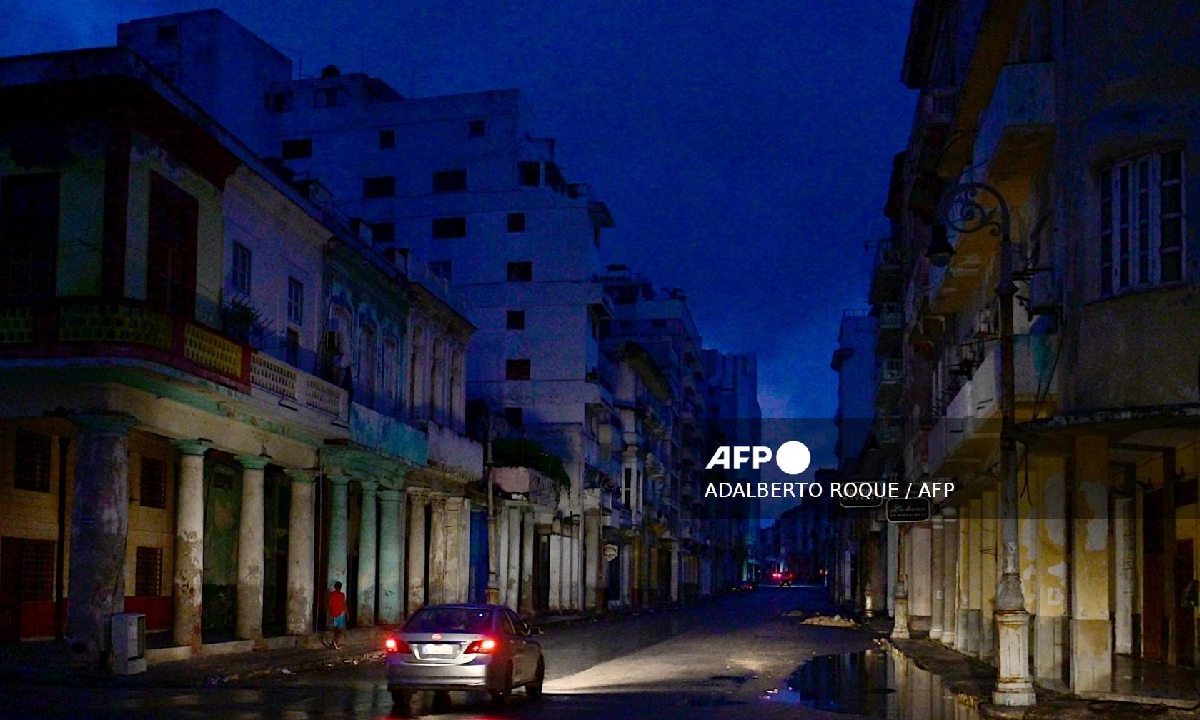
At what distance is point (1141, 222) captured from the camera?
1752 centimetres

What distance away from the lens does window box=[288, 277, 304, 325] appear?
103 ft

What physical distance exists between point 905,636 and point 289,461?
56.3ft

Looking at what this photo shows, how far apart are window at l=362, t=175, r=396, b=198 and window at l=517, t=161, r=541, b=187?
18.4 ft

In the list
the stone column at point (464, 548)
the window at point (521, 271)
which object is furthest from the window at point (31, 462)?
the window at point (521, 271)

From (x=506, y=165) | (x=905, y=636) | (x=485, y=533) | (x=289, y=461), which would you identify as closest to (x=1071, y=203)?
(x=289, y=461)

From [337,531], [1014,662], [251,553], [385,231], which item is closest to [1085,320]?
[1014,662]

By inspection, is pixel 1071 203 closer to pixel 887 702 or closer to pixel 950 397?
pixel 887 702

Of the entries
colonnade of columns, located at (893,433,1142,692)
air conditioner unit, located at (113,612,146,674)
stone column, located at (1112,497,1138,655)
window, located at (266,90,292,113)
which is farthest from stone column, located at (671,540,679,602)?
air conditioner unit, located at (113,612,146,674)

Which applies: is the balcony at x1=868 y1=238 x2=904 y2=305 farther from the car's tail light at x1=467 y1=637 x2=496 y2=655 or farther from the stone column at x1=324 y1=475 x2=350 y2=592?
the car's tail light at x1=467 y1=637 x2=496 y2=655

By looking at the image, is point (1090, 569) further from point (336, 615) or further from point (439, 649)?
point (336, 615)

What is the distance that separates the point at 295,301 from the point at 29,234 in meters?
9.14

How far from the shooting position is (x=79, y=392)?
2212 centimetres

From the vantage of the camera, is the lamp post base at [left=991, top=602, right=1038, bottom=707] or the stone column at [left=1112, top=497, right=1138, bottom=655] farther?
the stone column at [left=1112, top=497, right=1138, bottom=655]

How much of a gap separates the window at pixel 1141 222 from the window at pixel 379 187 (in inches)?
1819
